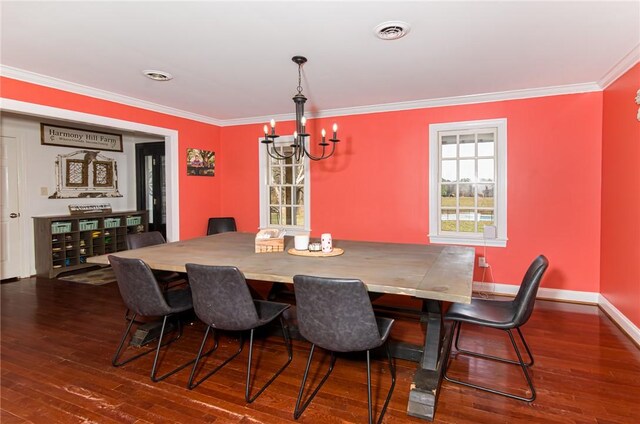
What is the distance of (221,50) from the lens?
2.86 meters

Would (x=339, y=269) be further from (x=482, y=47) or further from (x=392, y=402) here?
(x=482, y=47)

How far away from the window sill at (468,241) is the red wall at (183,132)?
3.41 meters

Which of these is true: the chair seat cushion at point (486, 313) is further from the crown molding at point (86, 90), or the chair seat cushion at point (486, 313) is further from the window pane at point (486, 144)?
the crown molding at point (86, 90)

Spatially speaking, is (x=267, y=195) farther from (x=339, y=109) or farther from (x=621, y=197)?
(x=621, y=197)

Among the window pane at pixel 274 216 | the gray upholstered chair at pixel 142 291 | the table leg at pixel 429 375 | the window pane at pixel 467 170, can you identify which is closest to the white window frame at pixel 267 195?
the window pane at pixel 274 216

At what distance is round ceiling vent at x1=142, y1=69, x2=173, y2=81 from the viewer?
3354mm

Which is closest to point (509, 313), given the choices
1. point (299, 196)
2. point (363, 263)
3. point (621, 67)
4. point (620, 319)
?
point (363, 263)

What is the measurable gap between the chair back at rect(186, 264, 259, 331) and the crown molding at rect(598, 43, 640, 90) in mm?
3474

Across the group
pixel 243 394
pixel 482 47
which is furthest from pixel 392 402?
pixel 482 47

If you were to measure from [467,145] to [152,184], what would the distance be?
533 centimetres

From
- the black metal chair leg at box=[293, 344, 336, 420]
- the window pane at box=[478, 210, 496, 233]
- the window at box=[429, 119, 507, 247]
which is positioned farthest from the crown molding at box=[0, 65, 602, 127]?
the black metal chair leg at box=[293, 344, 336, 420]

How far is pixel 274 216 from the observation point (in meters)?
5.58

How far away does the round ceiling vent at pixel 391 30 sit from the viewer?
2410mm

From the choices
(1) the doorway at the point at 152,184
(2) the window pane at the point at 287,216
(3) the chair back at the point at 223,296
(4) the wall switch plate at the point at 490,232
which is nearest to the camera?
(3) the chair back at the point at 223,296
